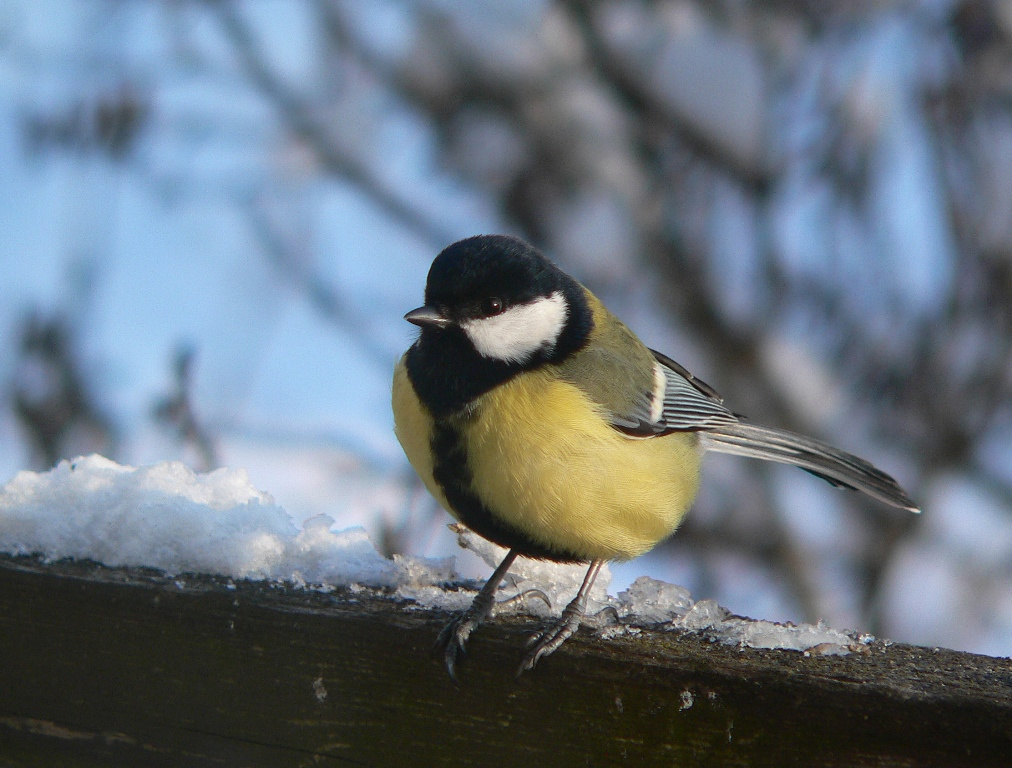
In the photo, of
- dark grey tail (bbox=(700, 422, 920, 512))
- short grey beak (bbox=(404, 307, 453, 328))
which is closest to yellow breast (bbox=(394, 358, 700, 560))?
short grey beak (bbox=(404, 307, 453, 328))

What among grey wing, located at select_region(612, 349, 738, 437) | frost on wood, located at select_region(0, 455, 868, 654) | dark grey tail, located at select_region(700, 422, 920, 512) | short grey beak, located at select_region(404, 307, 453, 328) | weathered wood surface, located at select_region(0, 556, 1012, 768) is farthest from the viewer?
dark grey tail, located at select_region(700, 422, 920, 512)

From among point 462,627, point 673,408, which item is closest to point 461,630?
point 462,627

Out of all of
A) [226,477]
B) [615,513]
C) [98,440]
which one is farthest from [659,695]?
[98,440]

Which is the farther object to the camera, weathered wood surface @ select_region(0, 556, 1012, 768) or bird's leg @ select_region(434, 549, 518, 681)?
bird's leg @ select_region(434, 549, 518, 681)

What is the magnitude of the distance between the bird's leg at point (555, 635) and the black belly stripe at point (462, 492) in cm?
19

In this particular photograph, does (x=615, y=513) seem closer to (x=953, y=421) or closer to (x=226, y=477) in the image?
(x=226, y=477)

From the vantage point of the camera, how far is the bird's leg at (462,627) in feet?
4.60

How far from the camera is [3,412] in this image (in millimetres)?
3945

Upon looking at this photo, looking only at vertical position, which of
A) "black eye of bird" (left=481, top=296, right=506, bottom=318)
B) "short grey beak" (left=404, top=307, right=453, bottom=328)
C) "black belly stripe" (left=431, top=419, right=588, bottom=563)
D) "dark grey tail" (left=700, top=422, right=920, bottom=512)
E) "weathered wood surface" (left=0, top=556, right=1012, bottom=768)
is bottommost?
"weathered wood surface" (left=0, top=556, right=1012, bottom=768)

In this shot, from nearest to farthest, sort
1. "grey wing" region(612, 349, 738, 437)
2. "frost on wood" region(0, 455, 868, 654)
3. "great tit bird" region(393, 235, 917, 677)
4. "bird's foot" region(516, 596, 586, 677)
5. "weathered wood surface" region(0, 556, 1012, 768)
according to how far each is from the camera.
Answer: "weathered wood surface" region(0, 556, 1012, 768)
"bird's foot" region(516, 596, 586, 677)
"frost on wood" region(0, 455, 868, 654)
"great tit bird" region(393, 235, 917, 677)
"grey wing" region(612, 349, 738, 437)

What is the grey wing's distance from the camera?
6.61 ft

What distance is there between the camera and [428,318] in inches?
73.6

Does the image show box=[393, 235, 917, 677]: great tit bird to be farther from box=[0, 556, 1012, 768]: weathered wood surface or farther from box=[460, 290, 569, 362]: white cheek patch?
box=[0, 556, 1012, 768]: weathered wood surface

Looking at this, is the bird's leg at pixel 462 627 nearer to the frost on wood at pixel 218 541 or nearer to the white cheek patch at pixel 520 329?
the frost on wood at pixel 218 541
